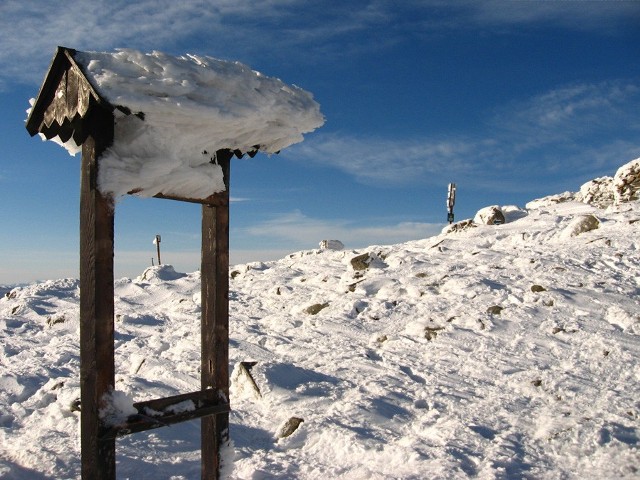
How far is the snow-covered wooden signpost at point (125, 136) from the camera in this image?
3.34 metres

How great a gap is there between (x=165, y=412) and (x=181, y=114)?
1916mm

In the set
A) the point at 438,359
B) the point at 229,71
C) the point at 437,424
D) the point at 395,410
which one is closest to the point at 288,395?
the point at 395,410

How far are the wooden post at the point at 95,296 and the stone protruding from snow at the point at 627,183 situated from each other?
14875mm

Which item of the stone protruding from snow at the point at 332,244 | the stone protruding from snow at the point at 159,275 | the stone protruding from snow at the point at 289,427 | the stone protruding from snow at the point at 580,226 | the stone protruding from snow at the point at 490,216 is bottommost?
the stone protruding from snow at the point at 289,427

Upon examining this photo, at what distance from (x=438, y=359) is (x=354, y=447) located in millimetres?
2435

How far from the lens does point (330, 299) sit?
983 centimetres

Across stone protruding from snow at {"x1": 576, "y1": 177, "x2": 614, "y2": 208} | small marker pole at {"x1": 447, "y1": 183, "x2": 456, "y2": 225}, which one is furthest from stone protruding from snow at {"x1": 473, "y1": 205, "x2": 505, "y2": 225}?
small marker pole at {"x1": 447, "y1": 183, "x2": 456, "y2": 225}

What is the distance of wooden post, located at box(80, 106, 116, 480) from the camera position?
337 centimetres

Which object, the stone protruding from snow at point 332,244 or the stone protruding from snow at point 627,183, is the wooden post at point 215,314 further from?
the stone protruding from snow at point 627,183

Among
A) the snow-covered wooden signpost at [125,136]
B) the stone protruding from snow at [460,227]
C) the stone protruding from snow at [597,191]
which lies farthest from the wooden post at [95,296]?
the stone protruding from snow at [597,191]

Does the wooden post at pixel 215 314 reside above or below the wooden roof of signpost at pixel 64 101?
below

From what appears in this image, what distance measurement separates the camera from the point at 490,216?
15.1 metres

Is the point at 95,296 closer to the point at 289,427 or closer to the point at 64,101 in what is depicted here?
the point at 64,101

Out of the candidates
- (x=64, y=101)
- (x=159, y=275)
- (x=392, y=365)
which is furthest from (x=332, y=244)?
(x=64, y=101)
